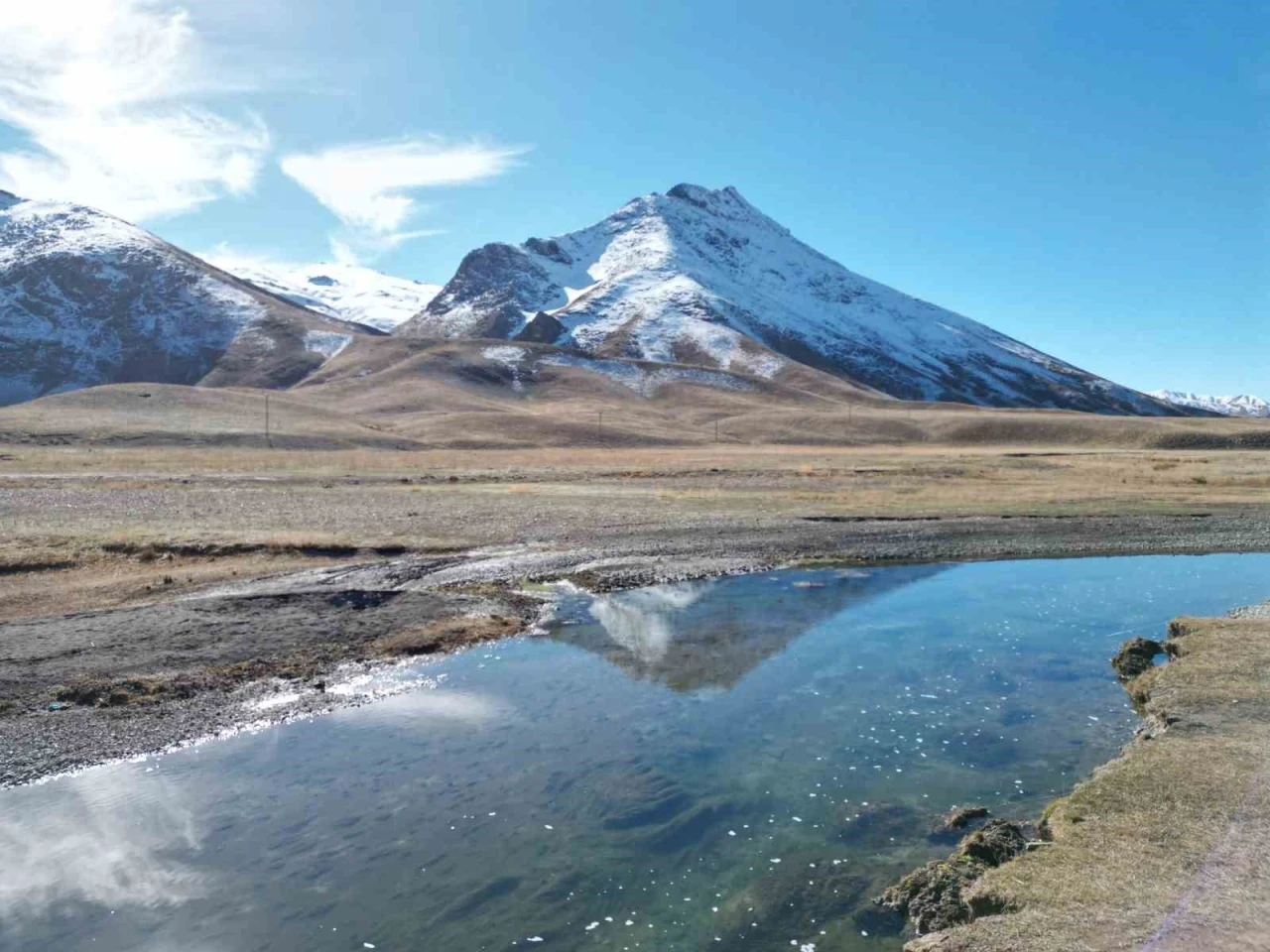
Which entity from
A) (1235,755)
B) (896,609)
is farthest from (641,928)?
(896,609)

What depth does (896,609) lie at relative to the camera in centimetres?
2886

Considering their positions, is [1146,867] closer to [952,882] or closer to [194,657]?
[952,882]

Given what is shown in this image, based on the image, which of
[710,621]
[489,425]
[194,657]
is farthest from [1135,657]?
[489,425]

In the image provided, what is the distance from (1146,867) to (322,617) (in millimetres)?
21164

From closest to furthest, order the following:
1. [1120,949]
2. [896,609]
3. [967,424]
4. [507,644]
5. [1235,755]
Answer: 1. [1120,949]
2. [1235,755]
3. [507,644]
4. [896,609]
5. [967,424]

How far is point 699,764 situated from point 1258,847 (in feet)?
27.4

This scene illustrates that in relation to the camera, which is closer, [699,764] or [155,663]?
[699,764]

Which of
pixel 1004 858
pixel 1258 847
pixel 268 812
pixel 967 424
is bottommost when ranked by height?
pixel 268 812

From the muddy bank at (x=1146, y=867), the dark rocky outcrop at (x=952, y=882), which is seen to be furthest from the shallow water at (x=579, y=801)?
the muddy bank at (x=1146, y=867)

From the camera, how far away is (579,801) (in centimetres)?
1435

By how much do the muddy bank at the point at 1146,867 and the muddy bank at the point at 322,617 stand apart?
553 inches

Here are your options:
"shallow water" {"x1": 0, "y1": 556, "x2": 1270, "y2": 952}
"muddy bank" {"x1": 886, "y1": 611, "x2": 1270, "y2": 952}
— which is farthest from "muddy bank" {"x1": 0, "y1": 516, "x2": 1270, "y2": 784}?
"muddy bank" {"x1": 886, "y1": 611, "x2": 1270, "y2": 952}

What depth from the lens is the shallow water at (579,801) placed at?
11.2 metres

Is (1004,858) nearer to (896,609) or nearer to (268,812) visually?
(268,812)
